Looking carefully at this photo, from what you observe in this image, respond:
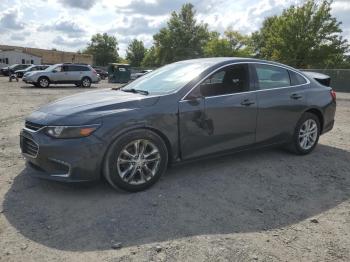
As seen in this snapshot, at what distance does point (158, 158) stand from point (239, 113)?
1395 millimetres

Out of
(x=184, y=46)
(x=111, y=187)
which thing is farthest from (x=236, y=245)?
(x=184, y=46)

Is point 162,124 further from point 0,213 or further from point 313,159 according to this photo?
point 313,159

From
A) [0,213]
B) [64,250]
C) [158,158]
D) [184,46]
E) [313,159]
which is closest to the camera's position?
[64,250]

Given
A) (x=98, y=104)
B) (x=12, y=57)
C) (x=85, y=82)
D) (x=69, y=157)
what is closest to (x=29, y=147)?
(x=69, y=157)

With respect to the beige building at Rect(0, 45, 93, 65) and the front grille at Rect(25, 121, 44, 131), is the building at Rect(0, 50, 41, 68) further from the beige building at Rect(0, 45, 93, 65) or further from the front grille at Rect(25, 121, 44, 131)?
the front grille at Rect(25, 121, 44, 131)

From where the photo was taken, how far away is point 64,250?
11.1ft

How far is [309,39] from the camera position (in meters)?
44.0

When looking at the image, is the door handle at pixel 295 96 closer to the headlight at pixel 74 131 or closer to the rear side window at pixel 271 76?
the rear side window at pixel 271 76

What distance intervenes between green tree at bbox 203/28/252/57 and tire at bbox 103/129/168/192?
67.9m

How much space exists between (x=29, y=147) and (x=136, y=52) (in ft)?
335

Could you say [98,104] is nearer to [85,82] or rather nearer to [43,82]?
[43,82]

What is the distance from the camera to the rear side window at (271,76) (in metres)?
5.70

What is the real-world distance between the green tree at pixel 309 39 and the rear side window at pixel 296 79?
40509 mm

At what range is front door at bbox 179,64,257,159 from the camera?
4910mm
